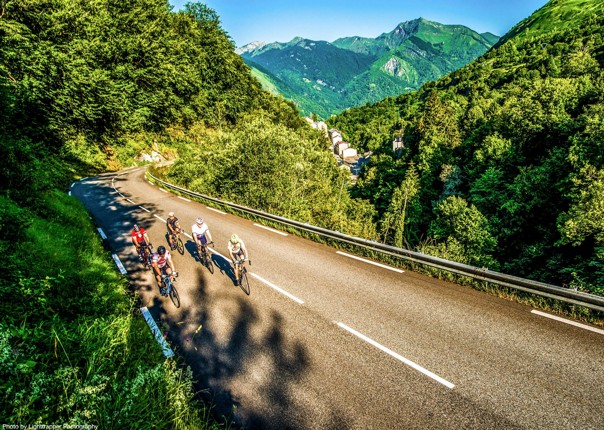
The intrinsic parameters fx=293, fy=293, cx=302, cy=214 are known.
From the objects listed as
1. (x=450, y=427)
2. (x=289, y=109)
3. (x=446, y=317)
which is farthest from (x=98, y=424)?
(x=289, y=109)

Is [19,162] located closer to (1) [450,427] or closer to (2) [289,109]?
(1) [450,427]

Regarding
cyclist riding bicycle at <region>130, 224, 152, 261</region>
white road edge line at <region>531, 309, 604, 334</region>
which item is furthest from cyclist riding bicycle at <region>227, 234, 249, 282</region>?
white road edge line at <region>531, 309, 604, 334</region>

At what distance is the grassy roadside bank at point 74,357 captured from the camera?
3646 mm

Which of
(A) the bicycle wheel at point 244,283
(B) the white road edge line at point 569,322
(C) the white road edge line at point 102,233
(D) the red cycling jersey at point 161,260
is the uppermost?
(B) the white road edge line at point 569,322

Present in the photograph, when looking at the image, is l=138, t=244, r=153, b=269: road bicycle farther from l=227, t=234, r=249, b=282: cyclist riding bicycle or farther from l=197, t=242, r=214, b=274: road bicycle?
l=227, t=234, r=249, b=282: cyclist riding bicycle

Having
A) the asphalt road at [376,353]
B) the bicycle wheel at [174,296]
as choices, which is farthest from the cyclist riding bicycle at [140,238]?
the bicycle wheel at [174,296]

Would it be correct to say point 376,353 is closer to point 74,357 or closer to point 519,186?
point 74,357

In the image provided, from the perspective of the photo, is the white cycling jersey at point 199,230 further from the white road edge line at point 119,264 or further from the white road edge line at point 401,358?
the white road edge line at point 401,358

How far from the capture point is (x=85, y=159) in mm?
38406

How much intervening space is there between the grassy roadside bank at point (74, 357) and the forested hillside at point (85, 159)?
3 cm

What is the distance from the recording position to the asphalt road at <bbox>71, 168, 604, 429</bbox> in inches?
183

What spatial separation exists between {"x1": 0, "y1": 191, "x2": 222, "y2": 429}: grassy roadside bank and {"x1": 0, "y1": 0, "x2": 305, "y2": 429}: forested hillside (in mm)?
28

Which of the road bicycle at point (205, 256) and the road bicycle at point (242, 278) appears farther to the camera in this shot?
the road bicycle at point (205, 256)

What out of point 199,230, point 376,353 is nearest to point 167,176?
point 199,230
